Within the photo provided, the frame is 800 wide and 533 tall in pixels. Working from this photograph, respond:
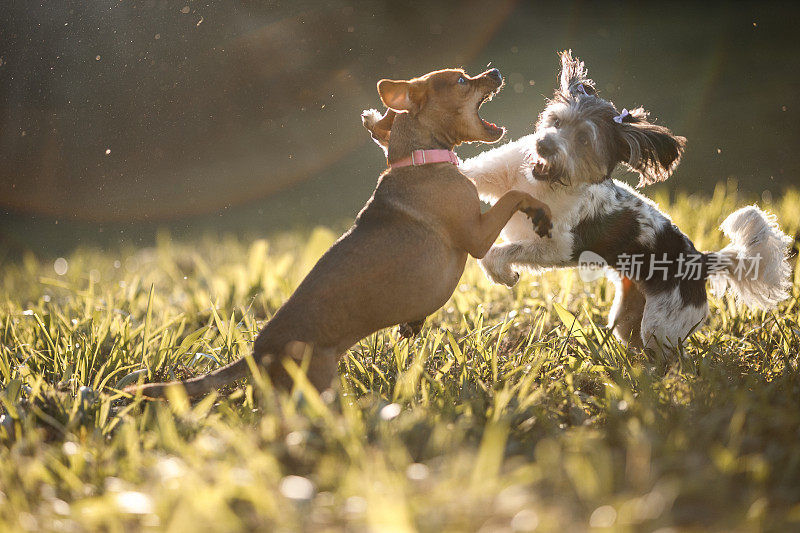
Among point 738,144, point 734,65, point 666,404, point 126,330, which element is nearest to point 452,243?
point 666,404

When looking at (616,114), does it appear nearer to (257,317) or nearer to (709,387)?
(709,387)

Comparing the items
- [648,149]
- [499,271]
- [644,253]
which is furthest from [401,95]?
[644,253]

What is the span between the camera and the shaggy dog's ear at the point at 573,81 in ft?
12.8

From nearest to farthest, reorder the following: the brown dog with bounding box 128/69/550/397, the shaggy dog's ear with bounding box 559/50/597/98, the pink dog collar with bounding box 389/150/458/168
Answer: 1. the brown dog with bounding box 128/69/550/397
2. the pink dog collar with bounding box 389/150/458/168
3. the shaggy dog's ear with bounding box 559/50/597/98

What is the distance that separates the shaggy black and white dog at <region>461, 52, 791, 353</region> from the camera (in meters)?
3.68

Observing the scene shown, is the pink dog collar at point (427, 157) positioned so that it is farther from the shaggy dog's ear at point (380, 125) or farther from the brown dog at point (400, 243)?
the shaggy dog's ear at point (380, 125)

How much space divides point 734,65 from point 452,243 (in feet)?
33.0

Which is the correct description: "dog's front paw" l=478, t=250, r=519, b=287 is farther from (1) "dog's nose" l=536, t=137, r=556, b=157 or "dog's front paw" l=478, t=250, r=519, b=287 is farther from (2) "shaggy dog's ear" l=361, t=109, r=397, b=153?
(2) "shaggy dog's ear" l=361, t=109, r=397, b=153

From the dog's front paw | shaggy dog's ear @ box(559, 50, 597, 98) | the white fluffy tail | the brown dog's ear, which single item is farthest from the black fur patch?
the brown dog's ear

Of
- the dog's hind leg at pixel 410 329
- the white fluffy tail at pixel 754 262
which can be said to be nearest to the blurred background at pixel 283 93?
the white fluffy tail at pixel 754 262

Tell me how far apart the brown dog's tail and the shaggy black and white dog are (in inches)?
62.4

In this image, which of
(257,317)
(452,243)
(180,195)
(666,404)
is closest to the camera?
(666,404)

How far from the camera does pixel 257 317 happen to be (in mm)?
4734

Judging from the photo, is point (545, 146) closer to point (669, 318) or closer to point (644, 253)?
point (644, 253)
